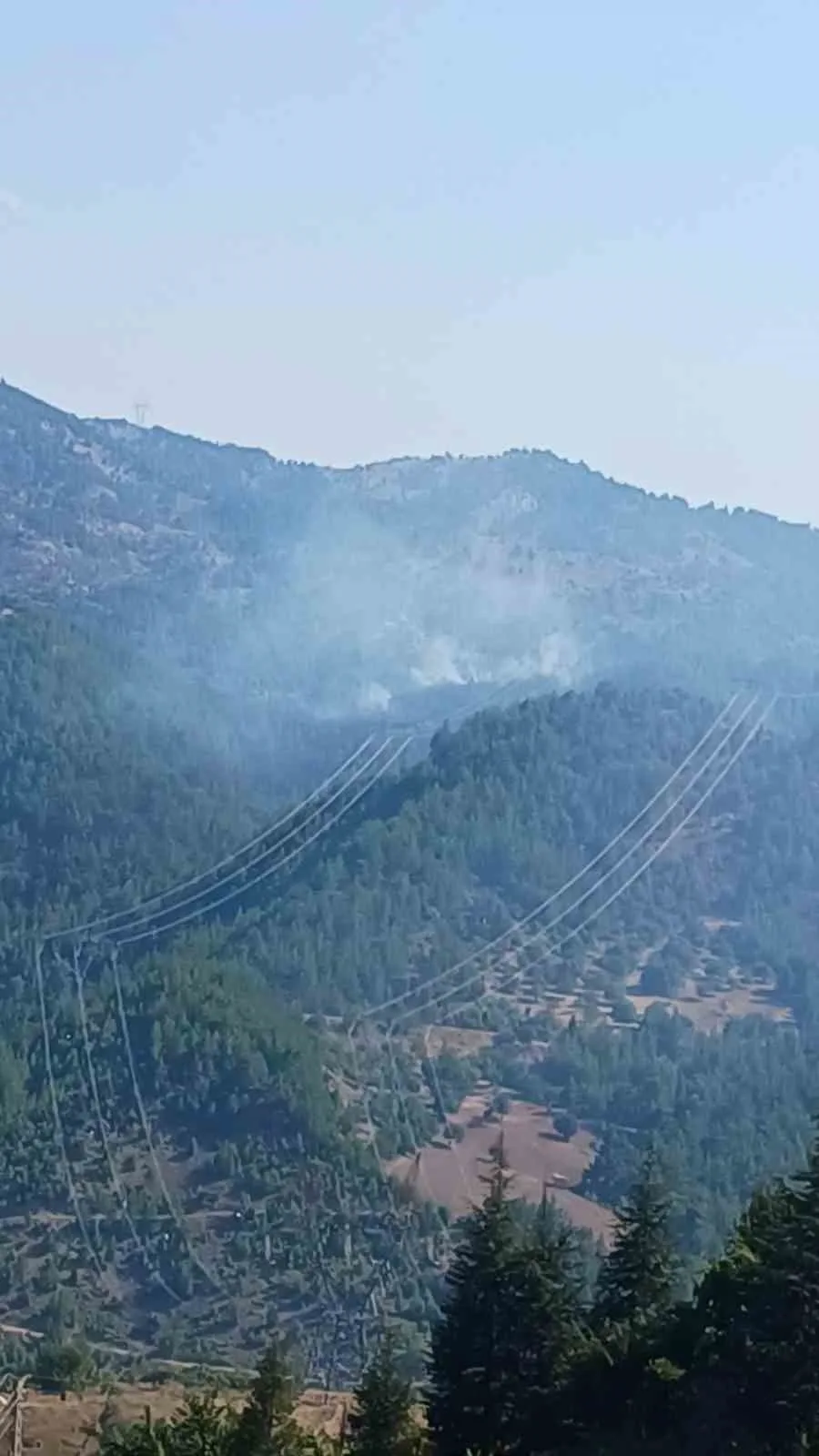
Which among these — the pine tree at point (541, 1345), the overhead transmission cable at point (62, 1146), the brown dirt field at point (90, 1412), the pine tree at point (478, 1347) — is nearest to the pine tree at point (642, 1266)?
the pine tree at point (541, 1345)

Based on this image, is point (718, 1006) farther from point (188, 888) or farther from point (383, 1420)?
point (383, 1420)

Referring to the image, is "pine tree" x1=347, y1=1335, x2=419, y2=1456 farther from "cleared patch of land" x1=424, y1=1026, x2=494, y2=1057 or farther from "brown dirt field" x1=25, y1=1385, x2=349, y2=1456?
"cleared patch of land" x1=424, y1=1026, x2=494, y2=1057

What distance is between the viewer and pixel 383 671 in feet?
630

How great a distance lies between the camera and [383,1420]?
24031mm

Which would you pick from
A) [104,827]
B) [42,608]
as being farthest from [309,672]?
[104,827]

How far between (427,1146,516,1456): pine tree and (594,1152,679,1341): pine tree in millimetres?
1471

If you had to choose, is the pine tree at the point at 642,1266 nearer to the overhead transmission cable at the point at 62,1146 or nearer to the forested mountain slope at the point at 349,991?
the forested mountain slope at the point at 349,991

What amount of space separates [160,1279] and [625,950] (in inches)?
1709

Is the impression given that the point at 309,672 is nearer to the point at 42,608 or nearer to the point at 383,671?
the point at 383,671

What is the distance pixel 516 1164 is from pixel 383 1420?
5613 cm

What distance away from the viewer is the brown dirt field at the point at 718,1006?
99.3m

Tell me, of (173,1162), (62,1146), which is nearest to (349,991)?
(173,1162)

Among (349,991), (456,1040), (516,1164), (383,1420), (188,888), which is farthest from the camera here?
(188,888)

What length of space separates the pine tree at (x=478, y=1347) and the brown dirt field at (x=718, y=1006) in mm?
73098
